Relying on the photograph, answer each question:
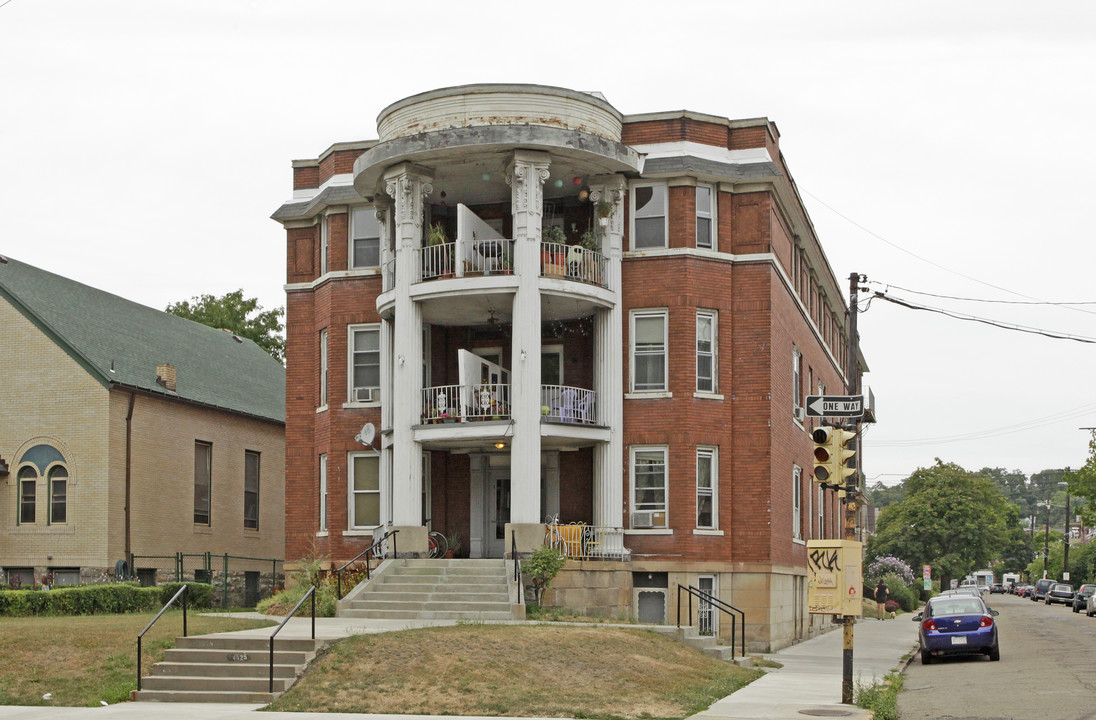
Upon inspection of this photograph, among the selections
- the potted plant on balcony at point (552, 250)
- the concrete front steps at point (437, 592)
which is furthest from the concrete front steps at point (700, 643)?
the potted plant on balcony at point (552, 250)

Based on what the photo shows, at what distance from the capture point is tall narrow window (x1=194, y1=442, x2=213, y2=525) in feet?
129

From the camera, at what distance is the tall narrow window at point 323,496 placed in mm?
32156

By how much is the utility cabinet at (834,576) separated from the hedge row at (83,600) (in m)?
15.5

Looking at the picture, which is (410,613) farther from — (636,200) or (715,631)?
(636,200)

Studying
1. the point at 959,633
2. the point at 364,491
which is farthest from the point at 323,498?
the point at 959,633

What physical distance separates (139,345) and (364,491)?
40.5 feet

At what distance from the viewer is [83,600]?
25.8m

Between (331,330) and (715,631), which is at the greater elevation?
(331,330)

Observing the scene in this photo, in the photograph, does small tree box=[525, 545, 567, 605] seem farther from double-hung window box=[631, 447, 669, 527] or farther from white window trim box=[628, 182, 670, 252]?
white window trim box=[628, 182, 670, 252]

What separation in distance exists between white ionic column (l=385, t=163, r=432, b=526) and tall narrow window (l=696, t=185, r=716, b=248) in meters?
6.33

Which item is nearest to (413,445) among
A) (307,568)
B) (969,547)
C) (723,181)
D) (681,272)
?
(307,568)

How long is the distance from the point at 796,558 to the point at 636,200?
11.1 meters

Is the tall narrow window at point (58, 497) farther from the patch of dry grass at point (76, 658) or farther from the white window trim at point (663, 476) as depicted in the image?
the white window trim at point (663, 476)

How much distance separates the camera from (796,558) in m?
34.3
